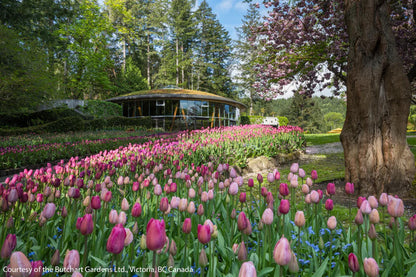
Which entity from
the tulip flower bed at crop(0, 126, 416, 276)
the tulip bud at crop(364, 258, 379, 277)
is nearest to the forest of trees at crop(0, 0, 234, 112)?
the tulip flower bed at crop(0, 126, 416, 276)

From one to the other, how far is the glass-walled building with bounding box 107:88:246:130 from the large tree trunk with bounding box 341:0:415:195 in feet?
61.6

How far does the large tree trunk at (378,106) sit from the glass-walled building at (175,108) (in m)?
18.8

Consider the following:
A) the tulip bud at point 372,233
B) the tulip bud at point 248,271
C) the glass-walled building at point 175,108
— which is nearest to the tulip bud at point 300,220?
the tulip bud at point 372,233

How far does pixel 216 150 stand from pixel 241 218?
526 centimetres

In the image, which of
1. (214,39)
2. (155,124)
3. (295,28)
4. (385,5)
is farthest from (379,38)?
(214,39)

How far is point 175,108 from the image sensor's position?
2314cm

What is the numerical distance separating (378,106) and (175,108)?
65.9 ft

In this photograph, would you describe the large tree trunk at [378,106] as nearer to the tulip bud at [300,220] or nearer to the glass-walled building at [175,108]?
the tulip bud at [300,220]

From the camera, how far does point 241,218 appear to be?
4.43 feet

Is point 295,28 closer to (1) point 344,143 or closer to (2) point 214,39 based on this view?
(1) point 344,143

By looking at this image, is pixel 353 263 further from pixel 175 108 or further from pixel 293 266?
pixel 175 108

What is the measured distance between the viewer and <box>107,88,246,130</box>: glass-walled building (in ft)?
74.1

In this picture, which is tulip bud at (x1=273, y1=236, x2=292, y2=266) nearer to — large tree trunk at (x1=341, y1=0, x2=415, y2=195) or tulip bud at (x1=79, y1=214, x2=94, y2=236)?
tulip bud at (x1=79, y1=214, x2=94, y2=236)

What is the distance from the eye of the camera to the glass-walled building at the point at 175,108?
22594 millimetres
